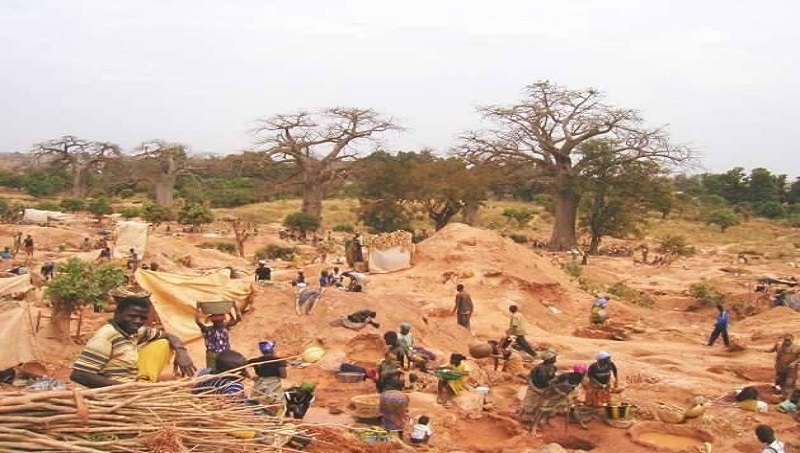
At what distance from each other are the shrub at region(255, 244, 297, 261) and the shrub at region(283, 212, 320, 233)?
19.4 ft

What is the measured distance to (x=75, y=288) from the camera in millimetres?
9500

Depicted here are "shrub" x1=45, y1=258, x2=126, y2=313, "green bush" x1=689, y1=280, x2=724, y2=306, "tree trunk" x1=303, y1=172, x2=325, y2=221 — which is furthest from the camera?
"tree trunk" x1=303, y1=172, x2=325, y2=221

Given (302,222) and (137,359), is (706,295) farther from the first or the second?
(302,222)

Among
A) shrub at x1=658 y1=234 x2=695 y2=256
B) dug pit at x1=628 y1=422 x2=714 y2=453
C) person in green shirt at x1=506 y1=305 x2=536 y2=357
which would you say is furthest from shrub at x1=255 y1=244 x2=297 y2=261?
dug pit at x1=628 y1=422 x2=714 y2=453

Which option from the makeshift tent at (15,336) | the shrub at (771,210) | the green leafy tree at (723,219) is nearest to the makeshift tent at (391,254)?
the makeshift tent at (15,336)

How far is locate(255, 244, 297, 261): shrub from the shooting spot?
2359 cm

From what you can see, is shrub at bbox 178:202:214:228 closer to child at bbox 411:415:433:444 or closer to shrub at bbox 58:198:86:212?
shrub at bbox 58:198:86:212

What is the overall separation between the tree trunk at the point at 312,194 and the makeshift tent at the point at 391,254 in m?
14.7

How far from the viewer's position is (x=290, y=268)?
20.8 metres

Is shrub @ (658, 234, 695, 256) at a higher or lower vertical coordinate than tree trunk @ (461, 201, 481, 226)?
lower

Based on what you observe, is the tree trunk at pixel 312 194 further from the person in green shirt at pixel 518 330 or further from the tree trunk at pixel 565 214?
the person in green shirt at pixel 518 330

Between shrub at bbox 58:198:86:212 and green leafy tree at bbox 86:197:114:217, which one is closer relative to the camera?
green leafy tree at bbox 86:197:114:217

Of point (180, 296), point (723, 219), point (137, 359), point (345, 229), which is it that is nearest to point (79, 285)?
point (180, 296)

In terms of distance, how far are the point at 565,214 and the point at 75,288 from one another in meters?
23.1
